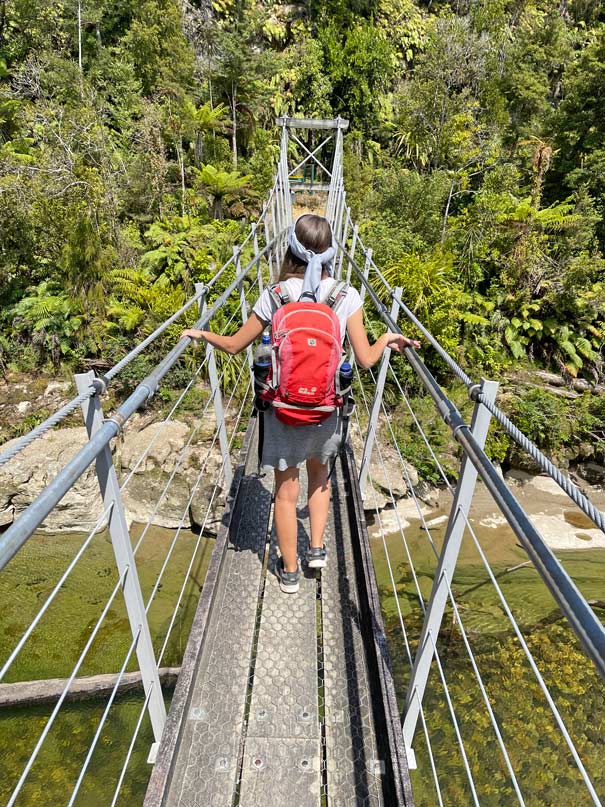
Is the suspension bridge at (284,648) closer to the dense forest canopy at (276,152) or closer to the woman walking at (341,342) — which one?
the woman walking at (341,342)

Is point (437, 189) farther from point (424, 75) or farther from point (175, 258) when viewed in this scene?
point (175, 258)

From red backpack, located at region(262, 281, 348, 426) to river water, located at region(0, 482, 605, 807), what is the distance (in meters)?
0.86

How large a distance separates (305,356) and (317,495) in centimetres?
64

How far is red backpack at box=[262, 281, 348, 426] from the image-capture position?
1470 millimetres

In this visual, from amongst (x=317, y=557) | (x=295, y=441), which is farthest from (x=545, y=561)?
(x=317, y=557)

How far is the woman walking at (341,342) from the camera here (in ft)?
5.06

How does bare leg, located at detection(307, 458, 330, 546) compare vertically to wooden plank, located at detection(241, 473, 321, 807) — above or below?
above

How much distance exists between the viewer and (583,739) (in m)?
2.86

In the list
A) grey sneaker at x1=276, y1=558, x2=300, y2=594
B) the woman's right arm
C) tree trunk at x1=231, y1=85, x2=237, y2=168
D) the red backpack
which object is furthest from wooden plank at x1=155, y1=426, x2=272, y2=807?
tree trunk at x1=231, y1=85, x2=237, y2=168

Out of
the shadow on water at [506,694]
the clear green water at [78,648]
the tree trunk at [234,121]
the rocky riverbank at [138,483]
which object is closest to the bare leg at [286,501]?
the shadow on water at [506,694]

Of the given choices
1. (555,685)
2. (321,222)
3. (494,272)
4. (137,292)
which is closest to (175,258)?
(137,292)

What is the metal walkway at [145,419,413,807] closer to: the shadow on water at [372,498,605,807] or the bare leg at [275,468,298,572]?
the bare leg at [275,468,298,572]

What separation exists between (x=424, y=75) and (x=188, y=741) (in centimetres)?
1271

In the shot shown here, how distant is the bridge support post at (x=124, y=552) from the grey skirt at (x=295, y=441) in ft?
2.04
